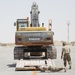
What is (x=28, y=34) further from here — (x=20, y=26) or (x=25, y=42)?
(x=20, y=26)

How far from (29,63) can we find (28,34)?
157 inches

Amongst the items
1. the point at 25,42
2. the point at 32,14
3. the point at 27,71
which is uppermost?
the point at 32,14

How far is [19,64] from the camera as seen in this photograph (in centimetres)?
2191

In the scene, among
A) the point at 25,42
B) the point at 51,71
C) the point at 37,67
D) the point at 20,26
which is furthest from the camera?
the point at 20,26

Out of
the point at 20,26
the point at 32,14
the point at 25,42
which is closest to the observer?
the point at 25,42

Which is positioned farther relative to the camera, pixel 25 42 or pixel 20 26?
pixel 20 26

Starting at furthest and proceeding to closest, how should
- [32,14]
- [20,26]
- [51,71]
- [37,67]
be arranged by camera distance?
[32,14], [20,26], [37,67], [51,71]

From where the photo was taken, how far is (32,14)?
Answer: 30172 mm

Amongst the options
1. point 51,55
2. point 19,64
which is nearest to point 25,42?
point 51,55

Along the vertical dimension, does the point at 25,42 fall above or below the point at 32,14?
below

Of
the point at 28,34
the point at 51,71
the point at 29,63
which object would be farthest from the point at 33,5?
the point at 51,71

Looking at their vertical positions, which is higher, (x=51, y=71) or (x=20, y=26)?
(x=20, y=26)

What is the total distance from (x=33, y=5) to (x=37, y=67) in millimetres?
10530

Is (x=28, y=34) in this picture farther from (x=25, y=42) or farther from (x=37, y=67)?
(x=37, y=67)
